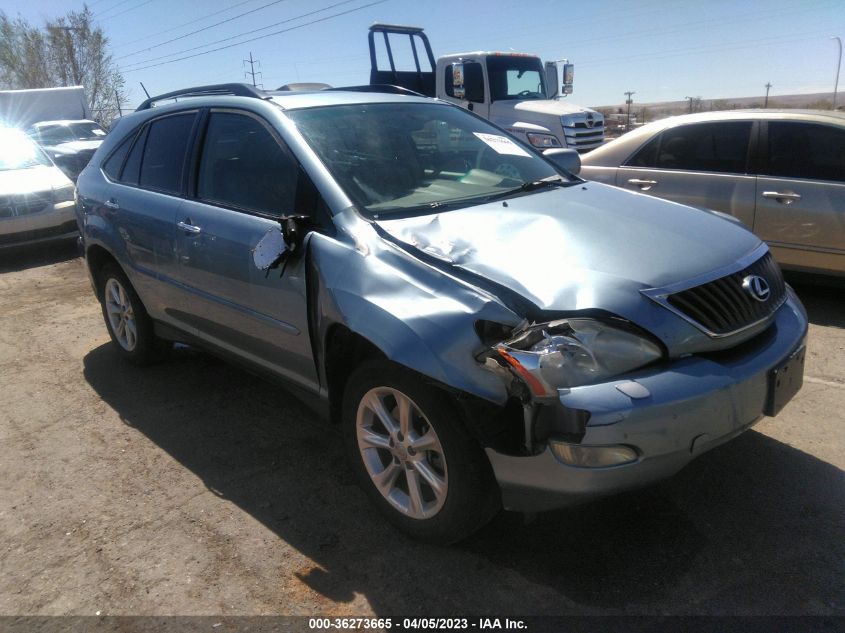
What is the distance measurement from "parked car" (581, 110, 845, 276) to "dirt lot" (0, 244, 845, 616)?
1.39 metres

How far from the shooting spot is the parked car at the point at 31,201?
912 centimetres

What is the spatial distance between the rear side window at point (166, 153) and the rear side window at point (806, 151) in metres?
4.39

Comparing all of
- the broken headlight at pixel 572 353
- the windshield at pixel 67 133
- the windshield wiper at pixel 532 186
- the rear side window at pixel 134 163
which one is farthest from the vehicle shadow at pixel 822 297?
the windshield at pixel 67 133

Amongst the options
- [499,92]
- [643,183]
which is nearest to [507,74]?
[499,92]

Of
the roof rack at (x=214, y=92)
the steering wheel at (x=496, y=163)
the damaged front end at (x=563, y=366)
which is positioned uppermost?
the roof rack at (x=214, y=92)

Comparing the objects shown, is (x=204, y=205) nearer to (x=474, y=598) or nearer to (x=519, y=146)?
(x=519, y=146)

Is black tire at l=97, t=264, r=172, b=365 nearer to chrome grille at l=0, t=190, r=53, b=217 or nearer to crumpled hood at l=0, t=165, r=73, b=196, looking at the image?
chrome grille at l=0, t=190, r=53, b=217

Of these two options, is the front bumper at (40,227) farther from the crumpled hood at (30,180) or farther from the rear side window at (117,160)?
the rear side window at (117,160)

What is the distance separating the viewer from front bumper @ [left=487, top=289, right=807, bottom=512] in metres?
2.27

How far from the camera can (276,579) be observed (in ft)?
8.87

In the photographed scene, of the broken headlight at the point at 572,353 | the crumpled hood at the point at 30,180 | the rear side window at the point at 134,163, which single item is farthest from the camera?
the crumpled hood at the point at 30,180

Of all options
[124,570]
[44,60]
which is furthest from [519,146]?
[44,60]

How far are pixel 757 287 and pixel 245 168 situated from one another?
A: 98.5 inches

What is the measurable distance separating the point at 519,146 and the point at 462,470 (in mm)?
2323
